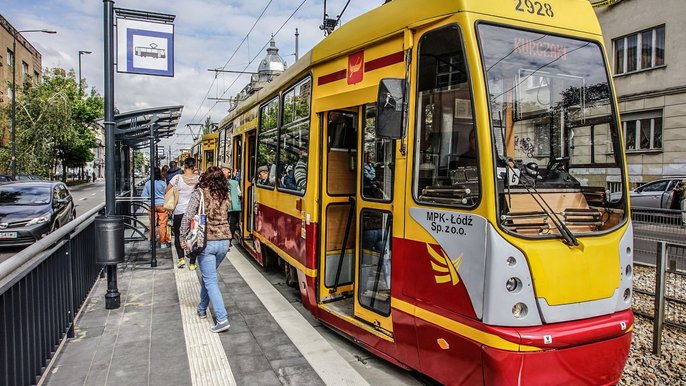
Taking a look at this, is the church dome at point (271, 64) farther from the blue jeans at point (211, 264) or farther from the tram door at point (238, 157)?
the blue jeans at point (211, 264)

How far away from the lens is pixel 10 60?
131 feet

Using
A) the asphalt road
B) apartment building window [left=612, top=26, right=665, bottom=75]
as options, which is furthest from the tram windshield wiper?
apartment building window [left=612, top=26, right=665, bottom=75]

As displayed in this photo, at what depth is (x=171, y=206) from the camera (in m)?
7.70

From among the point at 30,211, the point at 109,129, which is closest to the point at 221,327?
the point at 109,129

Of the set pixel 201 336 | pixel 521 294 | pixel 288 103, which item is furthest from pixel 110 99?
pixel 521 294

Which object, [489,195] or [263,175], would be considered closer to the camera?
[489,195]

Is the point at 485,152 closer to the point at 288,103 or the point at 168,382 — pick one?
the point at 168,382

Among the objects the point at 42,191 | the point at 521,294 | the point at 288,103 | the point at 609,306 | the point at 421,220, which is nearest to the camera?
the point at 521,294

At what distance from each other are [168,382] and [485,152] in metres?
3.09

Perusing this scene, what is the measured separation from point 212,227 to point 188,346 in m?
1.24

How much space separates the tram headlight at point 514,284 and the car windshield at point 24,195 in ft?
37.2

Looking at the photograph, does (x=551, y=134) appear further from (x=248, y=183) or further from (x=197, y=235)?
(x=248, y=183)

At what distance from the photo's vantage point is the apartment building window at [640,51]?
65.3 feet

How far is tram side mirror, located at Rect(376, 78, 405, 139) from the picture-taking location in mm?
3766
